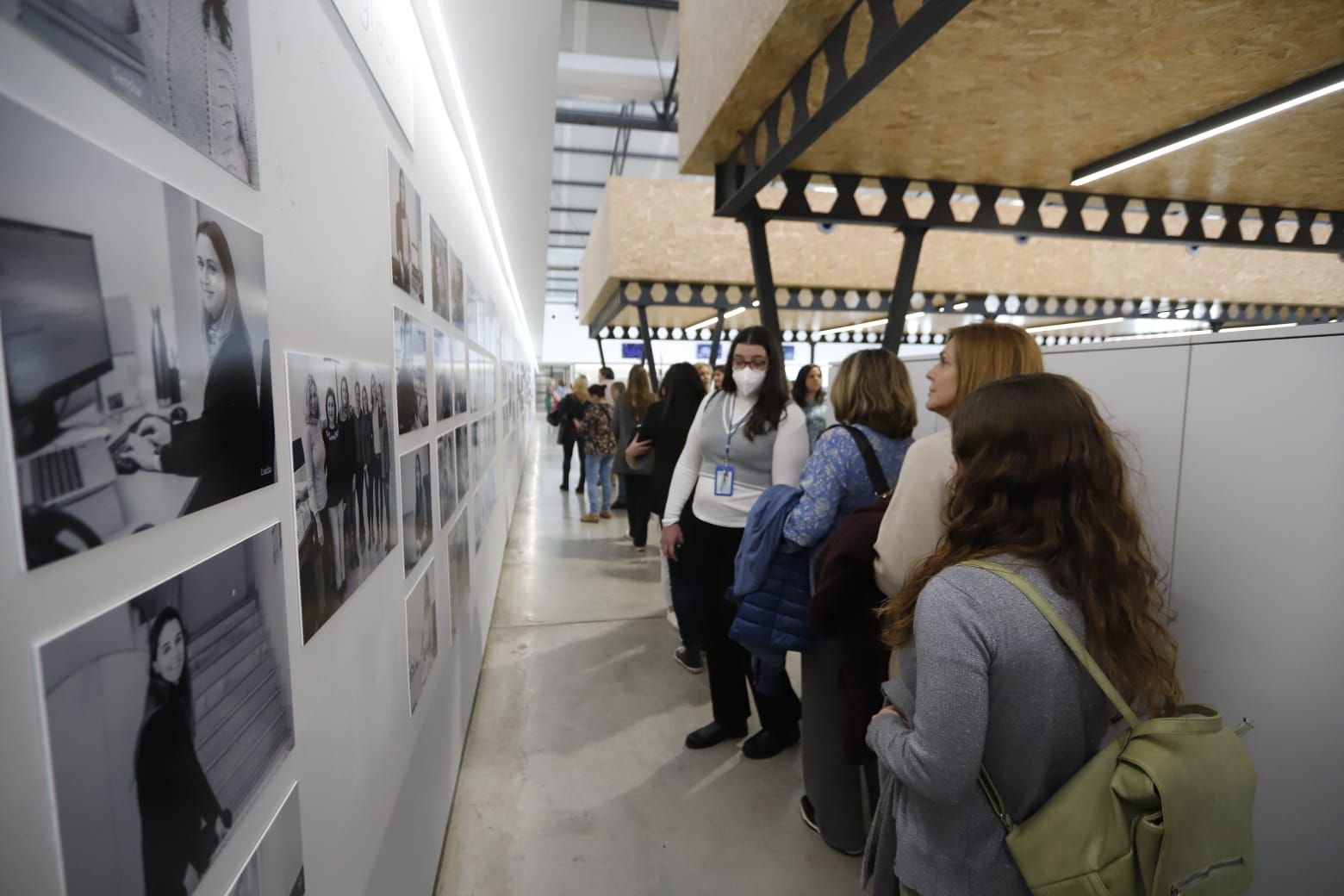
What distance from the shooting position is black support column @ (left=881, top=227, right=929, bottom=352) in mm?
3532

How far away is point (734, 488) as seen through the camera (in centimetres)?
254

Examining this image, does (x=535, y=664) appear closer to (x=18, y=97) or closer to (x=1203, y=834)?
(x=1203, y=834)

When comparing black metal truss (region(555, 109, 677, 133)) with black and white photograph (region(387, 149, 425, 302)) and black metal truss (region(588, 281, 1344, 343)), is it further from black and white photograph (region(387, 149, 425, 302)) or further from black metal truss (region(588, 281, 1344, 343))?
black and white photograph (region(387, 149, 425, 302))

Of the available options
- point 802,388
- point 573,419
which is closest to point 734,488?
point 802,388

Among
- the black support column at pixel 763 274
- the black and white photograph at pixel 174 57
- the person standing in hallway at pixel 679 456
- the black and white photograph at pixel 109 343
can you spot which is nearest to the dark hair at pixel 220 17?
the black and white photograph at pixel 174 57

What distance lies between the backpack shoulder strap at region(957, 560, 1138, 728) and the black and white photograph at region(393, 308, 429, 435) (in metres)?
1.44

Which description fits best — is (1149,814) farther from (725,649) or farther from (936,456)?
(725,649)

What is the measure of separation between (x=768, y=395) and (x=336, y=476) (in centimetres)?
172

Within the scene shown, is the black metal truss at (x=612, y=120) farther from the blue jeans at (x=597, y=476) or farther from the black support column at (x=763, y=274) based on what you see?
the black support column at (x=763, y=274)

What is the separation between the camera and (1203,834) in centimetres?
96

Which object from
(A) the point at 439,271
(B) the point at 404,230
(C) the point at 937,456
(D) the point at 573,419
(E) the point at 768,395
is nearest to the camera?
(C) the point at 937,456

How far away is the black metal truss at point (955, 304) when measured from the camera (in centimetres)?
636

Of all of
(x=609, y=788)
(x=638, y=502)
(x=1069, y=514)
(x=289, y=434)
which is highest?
(x=289, y=434)

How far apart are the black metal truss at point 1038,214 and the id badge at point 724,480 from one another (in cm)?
141
